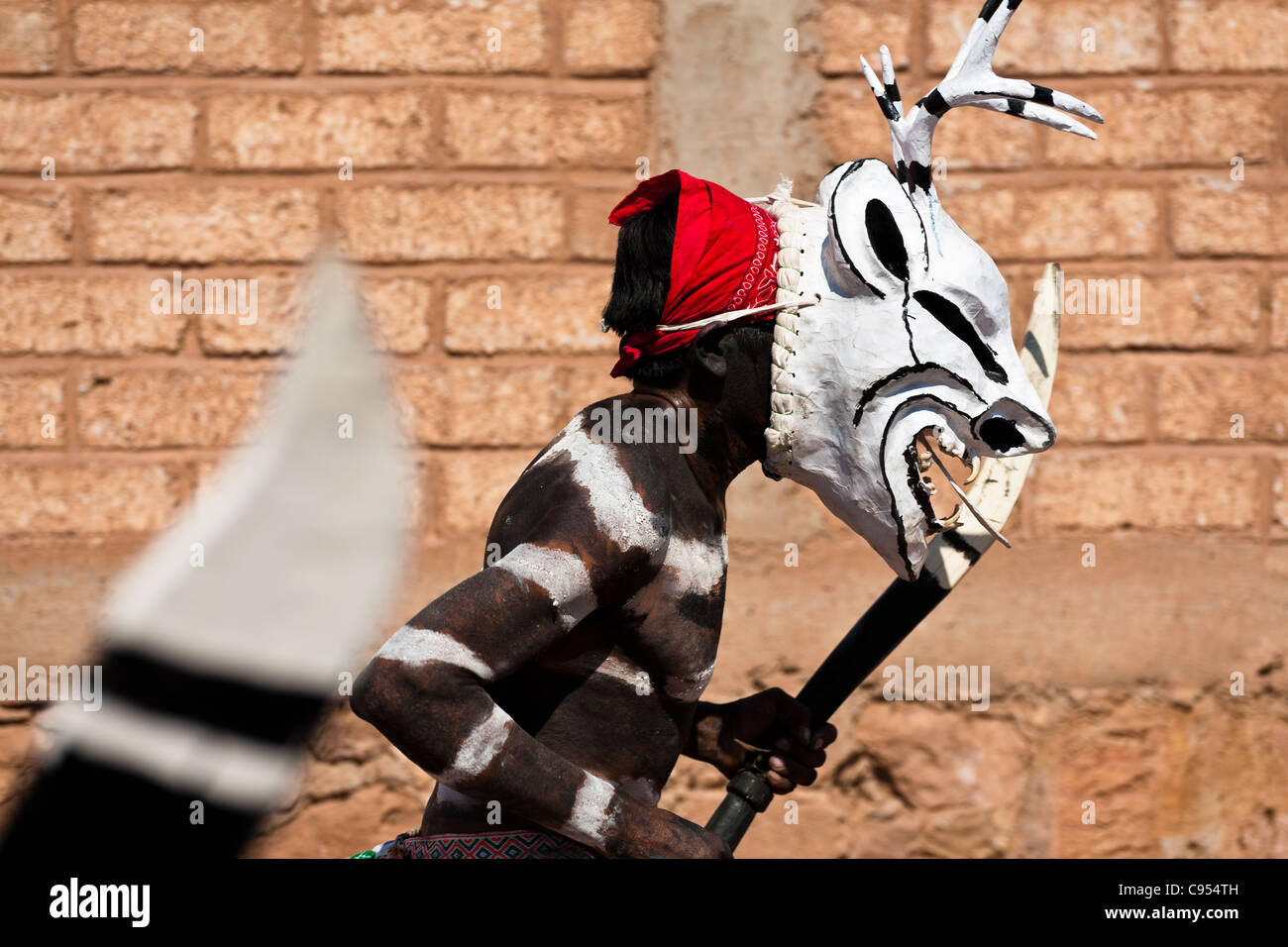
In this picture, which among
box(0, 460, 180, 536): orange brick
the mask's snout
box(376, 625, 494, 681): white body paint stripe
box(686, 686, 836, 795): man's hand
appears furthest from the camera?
box(0, 460, 180, 536): orange brick

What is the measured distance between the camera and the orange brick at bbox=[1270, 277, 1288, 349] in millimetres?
3879

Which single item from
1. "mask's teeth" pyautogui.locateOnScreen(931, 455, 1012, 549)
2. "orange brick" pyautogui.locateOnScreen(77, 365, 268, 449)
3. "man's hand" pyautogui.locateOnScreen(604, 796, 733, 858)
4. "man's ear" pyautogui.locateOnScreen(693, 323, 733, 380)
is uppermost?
"man's ear" pyautogui.locateOnScreen(693, 323, 733, 380)

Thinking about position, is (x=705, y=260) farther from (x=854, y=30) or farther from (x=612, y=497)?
(x=854, y=30)

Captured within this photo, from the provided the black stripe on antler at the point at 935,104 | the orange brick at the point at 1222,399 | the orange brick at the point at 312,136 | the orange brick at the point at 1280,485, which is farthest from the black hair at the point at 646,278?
the orange brick at the point at 1280,485

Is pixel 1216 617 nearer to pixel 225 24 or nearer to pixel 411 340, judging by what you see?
pixel 411 340

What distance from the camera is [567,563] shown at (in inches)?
66.1

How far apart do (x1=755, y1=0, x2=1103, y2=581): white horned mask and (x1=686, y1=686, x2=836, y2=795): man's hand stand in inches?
15.3

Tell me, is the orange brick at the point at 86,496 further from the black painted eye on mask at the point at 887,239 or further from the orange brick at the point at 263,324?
the black painted eye on mask at the point at 887,239

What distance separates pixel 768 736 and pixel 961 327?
752mm

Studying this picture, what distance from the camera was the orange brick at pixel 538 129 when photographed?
12.6 feet

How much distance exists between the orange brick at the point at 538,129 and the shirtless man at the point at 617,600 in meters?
1.98

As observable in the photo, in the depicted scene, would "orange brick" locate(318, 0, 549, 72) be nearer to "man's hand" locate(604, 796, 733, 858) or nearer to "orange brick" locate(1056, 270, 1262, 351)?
"orange brick" locate(1056, 270, 1262, 351)

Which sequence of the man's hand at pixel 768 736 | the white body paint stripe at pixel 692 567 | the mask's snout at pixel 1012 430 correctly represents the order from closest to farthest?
the white body paint stripe at pixel 692 567 → the mask's snout at pixel 1012 430 → the man's hand at pixel 768 736

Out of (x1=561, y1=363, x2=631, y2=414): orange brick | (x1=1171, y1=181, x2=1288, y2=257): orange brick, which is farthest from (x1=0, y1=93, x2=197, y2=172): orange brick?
(x1=1171, y1=181, x2=1288, y2=257): orange brick
